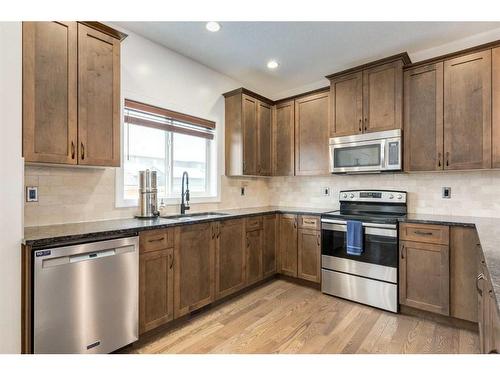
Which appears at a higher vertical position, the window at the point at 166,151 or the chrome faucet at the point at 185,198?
the window at the point at 166,151

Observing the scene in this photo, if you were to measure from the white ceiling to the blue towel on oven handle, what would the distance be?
1880 mm

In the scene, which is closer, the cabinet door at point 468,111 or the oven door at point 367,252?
the cabinet door at point 468,111

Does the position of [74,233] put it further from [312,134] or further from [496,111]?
[496,111]

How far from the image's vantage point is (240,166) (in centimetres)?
344

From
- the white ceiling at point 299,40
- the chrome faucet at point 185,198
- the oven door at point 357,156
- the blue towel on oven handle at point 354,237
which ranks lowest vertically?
the blue towel on oven handle at point 354,237

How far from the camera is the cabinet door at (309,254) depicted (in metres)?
3.18

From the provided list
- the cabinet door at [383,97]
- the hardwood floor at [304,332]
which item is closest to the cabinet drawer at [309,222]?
the hardwood floor at [304,332]

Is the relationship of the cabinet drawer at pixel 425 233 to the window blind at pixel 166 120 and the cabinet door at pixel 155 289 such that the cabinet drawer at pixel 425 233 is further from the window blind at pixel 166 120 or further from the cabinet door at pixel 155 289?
the window blind at pixel 166 120

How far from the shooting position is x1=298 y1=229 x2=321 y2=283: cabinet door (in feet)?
10.4

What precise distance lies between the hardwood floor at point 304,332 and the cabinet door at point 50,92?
157 centimetres

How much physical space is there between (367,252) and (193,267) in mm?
1777

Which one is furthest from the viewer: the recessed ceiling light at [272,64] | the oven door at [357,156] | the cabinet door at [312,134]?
the cabinet door at [312,134]

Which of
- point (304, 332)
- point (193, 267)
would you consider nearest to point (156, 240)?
point (193, 267)

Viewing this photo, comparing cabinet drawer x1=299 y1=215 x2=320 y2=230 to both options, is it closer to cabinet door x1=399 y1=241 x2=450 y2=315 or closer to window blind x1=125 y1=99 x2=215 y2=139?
cabinet door x1=399 y1=241 x2=450 y2=315
